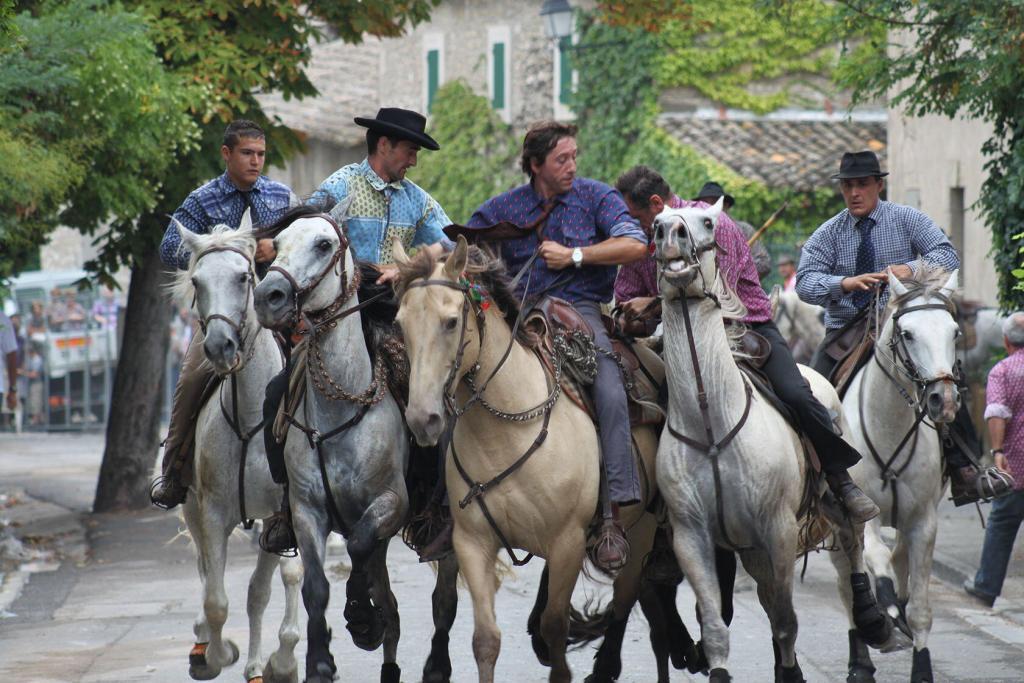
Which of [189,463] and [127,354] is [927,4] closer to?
[189,463]

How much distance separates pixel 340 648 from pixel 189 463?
176 cm

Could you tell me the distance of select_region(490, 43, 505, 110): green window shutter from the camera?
3641 cm

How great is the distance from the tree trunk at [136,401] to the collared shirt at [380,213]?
9.79 meters

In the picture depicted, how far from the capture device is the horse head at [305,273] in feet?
25.0

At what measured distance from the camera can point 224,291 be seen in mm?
8156

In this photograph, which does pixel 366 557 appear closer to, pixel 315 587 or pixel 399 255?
pixel 315 587

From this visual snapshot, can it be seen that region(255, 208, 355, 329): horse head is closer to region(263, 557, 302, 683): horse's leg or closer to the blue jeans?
region(263, 557, 302, 683): horse's leg

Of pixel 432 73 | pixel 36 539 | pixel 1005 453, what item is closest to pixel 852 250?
pixel 1005 453

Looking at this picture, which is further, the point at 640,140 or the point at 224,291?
the point at 640,140

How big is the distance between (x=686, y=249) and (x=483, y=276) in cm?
91

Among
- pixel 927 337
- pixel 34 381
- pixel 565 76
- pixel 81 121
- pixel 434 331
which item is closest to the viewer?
pixel 434 331

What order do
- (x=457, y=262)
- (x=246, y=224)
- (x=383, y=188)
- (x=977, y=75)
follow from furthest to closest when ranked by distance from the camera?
(x=977, y=75) < (x=383, y=188) < (x=246, y=224) < (x=457, y=262)

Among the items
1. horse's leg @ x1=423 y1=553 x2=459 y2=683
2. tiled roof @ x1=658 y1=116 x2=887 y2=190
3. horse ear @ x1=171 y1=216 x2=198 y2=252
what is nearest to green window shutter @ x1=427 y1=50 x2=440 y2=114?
tiled roof @ x1=658 y1=116 x2=887 y2=190

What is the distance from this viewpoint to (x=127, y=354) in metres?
18.5
